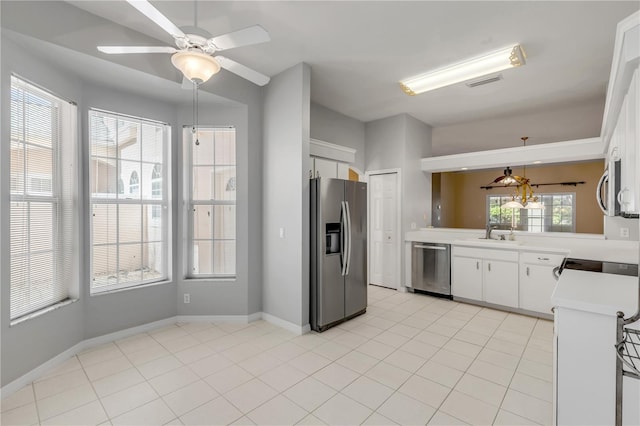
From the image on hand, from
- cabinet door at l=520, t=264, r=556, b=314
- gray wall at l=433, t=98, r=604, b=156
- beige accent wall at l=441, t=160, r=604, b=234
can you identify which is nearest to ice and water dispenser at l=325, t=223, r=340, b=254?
cabinet door at l=520, t=264, r=556, b=314

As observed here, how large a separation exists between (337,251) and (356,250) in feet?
1.08

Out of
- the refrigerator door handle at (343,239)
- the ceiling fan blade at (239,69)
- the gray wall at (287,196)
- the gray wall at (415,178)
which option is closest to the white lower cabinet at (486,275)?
the gray wall at (415,178)

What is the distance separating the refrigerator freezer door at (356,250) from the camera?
12.1 ft

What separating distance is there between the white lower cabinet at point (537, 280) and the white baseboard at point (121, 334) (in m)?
2.91

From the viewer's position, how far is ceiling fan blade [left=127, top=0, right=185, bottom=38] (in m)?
1.50

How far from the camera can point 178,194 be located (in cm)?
363

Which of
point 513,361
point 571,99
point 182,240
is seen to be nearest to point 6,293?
point 182,240

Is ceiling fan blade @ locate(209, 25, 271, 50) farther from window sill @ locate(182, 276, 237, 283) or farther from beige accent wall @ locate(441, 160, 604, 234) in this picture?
beige accent wall @ locate(441, 160, 604, 234)

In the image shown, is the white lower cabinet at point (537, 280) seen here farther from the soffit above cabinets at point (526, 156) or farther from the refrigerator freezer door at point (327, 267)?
the refrigerator freezer door at point (327, 267)

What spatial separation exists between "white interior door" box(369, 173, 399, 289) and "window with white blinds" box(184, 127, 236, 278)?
2687mm

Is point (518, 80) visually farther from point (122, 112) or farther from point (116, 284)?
point (116, 284)

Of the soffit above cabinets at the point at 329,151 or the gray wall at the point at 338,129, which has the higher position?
the gray wall at the point at 338,129

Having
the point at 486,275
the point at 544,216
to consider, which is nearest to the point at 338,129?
the point at 486,275

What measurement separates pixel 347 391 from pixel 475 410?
90cm
